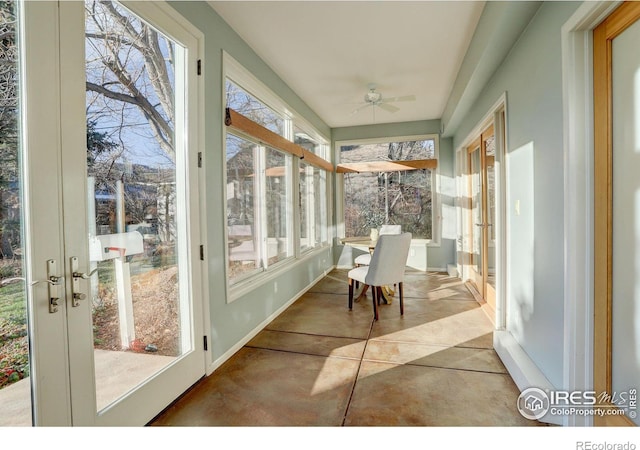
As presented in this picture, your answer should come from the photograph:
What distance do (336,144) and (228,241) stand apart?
4076mm

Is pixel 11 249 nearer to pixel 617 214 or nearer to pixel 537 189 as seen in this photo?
pixel 617 214

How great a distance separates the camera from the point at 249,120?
287 cm

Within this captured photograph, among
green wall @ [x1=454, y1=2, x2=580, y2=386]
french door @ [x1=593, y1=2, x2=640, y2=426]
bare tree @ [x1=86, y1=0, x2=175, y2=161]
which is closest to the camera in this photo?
french door @ [x1=593, y1=2, x2=640, y2=426]

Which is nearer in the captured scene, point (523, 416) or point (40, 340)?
point (40, 340)

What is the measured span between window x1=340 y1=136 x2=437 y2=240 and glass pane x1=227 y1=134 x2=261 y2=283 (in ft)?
10.8

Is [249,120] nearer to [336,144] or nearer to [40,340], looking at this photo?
[40,340]

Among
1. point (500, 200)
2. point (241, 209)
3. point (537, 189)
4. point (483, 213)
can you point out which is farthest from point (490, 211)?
point (241, 209)

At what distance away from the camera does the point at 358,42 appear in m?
2.94

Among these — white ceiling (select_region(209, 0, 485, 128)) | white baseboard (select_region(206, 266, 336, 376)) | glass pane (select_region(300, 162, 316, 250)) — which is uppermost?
white ceiling (select_region(209, 0, 485, 128))

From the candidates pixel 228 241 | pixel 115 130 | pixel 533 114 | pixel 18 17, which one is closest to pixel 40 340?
pixel 115 130

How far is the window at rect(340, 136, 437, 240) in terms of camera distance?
5898 mm

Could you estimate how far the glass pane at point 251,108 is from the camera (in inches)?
108

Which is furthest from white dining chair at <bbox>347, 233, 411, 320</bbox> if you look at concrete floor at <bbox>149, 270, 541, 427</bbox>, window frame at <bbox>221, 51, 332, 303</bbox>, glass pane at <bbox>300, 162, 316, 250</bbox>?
glass pane at <bbox>300, 162, 316, 250</bbox>

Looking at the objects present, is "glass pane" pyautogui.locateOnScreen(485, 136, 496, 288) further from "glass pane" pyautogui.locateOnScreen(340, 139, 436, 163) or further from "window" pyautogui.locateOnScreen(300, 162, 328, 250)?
"window" pyautogui.locateOnScreen(300, 162, 328, 250)
